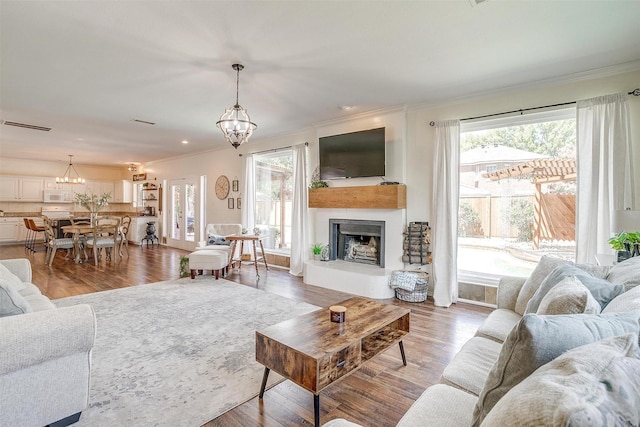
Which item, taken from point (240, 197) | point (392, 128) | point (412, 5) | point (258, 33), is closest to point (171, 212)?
point (240, 197)

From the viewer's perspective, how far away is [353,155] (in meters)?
4.99

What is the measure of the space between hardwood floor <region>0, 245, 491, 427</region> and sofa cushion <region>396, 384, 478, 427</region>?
0.72 meters

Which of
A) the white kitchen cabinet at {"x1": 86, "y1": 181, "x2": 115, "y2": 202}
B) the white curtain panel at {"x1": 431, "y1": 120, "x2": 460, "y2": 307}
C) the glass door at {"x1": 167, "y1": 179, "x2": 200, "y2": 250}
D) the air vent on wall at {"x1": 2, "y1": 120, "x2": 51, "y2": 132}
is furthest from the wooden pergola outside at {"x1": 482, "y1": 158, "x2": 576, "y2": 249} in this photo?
the white kitchen cabinet at {"x1": 86, "y1": 181, "x2": 115, "y2": 202}

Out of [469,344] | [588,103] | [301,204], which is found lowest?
[469,344]

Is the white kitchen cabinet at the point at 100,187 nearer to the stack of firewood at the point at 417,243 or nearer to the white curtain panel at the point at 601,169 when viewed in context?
the stack of firewood at the point at 417,243

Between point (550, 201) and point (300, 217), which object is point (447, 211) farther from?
point (300, 217)

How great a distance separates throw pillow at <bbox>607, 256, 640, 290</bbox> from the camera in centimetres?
160

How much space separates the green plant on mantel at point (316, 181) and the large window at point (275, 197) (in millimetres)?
868

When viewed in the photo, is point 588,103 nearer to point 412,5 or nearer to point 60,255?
point 412,5

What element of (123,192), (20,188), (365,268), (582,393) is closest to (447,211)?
(365,268)

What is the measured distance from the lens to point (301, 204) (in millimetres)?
5824

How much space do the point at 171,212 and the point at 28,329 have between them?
8.51 meters

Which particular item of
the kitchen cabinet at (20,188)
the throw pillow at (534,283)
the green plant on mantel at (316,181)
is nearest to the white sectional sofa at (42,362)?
the throw pillow at (534,283)

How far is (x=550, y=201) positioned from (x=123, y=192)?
12581mm
